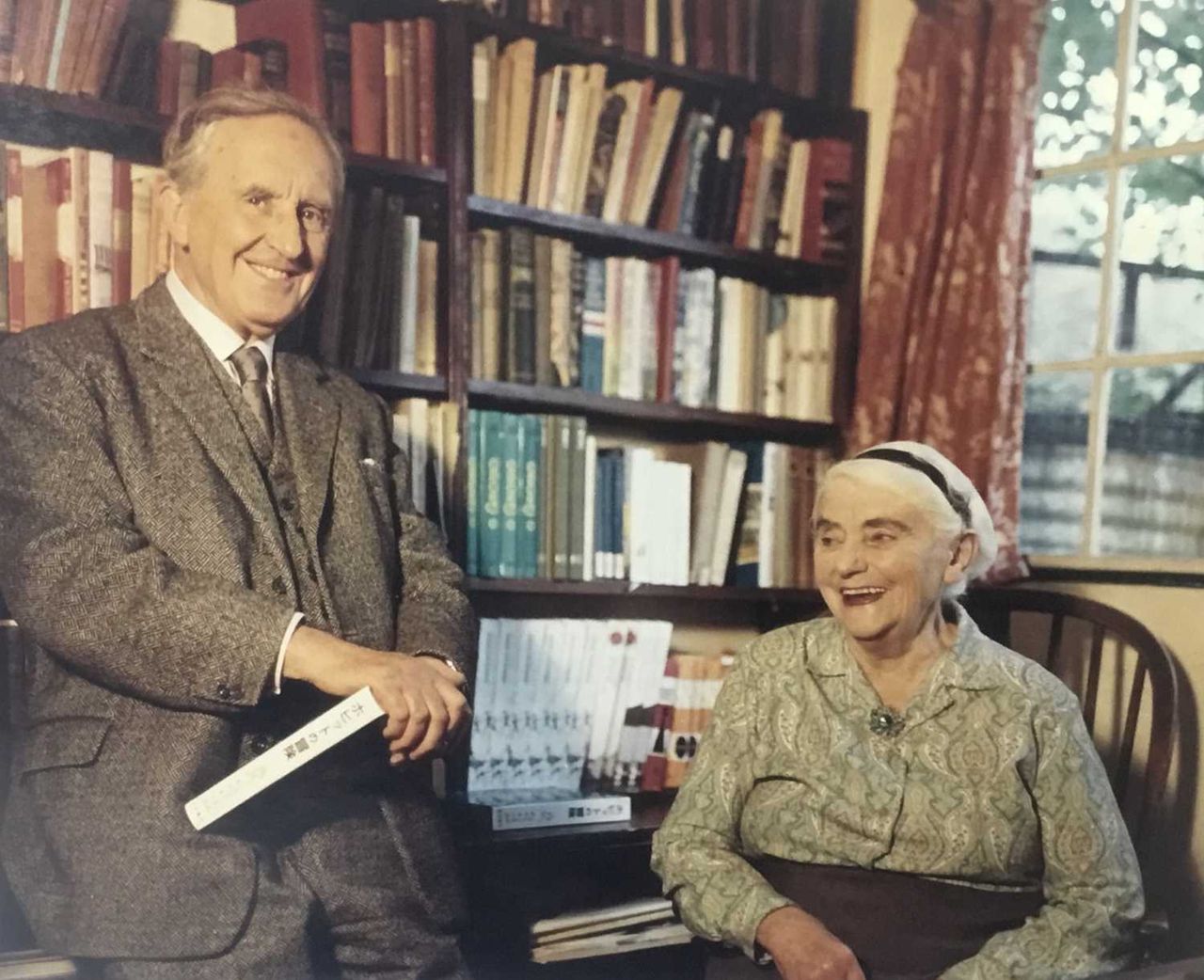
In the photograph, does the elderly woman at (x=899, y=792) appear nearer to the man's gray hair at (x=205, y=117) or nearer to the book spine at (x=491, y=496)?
the book spine at (x=491, y=496)

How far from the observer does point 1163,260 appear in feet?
6.84

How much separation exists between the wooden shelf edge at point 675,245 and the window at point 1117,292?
15.0 inches

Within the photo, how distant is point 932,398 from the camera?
2137mm

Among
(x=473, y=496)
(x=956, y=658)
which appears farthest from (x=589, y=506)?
(x=956, y=658)

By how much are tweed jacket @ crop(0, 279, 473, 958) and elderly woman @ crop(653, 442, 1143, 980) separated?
53cm

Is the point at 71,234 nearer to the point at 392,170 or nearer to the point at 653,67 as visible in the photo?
the point at 392,170

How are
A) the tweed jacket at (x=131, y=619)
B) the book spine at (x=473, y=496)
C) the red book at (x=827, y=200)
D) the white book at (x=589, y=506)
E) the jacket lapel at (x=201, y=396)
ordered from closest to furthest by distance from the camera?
the tweed jacket at (x=131, y=619) < the jacket lapel at (x=201, y=396) < the book spine at (x=473, y=496) < the white book at (x=589, y=506) < the red book at (x=827, y=200)

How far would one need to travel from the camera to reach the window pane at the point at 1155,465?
2.04m

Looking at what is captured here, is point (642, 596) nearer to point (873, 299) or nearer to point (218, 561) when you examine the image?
point (873, 299)

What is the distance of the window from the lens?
6.73ft

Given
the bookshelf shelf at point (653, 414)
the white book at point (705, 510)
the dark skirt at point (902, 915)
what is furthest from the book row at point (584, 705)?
the dark skirt at point (902, 915)

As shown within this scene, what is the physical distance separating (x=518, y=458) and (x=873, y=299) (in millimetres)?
731

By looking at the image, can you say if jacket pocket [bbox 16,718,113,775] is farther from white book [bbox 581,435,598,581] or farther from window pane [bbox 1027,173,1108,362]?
window pane [bbox 1027,173,1108,362]

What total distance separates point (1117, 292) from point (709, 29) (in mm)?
788
